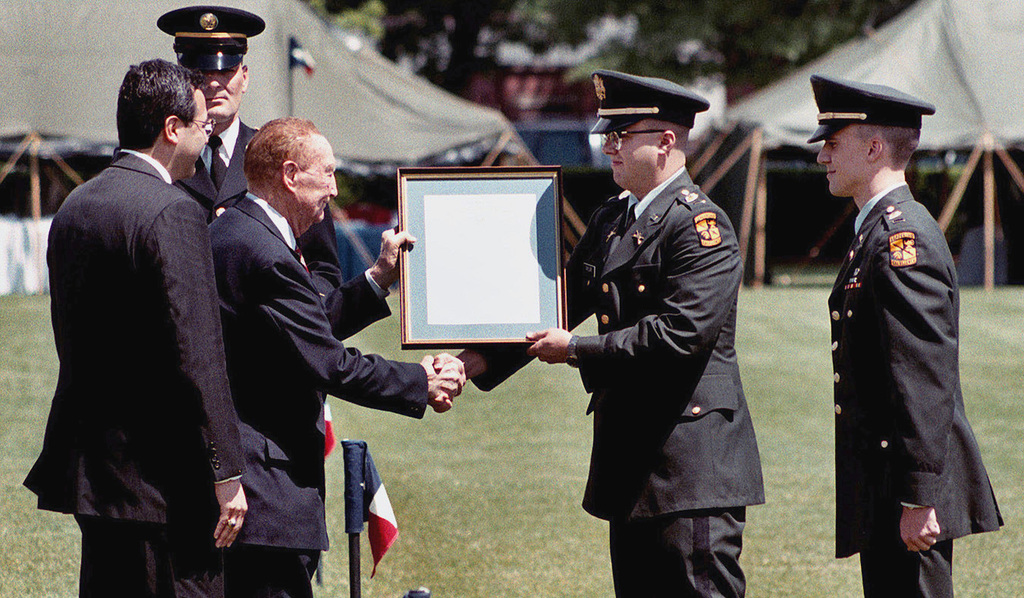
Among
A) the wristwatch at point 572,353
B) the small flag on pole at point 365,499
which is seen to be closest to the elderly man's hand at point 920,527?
the wristwatch at point 572,353

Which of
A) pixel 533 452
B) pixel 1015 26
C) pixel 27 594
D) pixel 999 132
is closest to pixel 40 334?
pixel 533 452

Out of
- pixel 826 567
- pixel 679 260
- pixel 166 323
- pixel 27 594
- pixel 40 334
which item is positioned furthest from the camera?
pixel 40 334

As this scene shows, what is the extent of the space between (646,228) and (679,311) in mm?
350

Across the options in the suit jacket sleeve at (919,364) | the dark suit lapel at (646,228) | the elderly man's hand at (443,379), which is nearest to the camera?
the suit jacket sleeve at (919,364)

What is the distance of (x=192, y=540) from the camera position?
3.94m

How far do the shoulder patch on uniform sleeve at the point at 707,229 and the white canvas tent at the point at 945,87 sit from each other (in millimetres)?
16842

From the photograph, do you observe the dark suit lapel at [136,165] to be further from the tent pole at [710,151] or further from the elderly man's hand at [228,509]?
the tent pole at [710,151]

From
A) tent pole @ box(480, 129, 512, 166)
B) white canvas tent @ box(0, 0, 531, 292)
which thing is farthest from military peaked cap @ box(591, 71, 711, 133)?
tent pole @ box(480, 129, 512, 166)

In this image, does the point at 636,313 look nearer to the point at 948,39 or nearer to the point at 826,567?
the point at 826,567

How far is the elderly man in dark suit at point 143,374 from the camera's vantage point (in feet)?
12.3

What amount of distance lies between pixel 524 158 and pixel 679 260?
705 inches

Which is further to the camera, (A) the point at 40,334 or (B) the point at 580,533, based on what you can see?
(A) the point at 40,334

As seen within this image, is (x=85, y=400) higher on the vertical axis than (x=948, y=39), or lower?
lower

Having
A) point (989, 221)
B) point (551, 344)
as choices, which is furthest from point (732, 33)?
point (551, 344)
